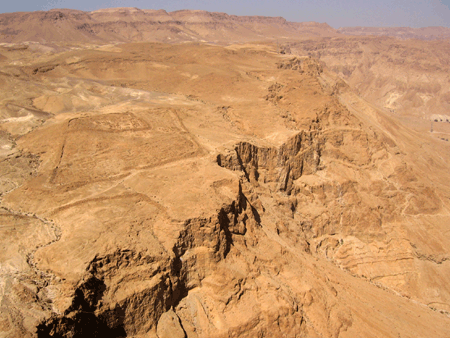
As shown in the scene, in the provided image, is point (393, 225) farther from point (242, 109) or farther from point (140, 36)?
point (140, 36)

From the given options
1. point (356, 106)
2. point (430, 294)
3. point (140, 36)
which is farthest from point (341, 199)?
point (140, 36)

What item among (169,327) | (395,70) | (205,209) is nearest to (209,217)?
(205,209)

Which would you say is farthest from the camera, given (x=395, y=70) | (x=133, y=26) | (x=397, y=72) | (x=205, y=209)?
(x=133, y=26)

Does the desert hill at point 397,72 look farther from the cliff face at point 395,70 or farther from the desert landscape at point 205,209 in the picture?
the desert landscape at point 205,209

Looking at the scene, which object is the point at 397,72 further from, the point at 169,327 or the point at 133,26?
the point at 169,327

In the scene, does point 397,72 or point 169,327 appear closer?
point 169,327
